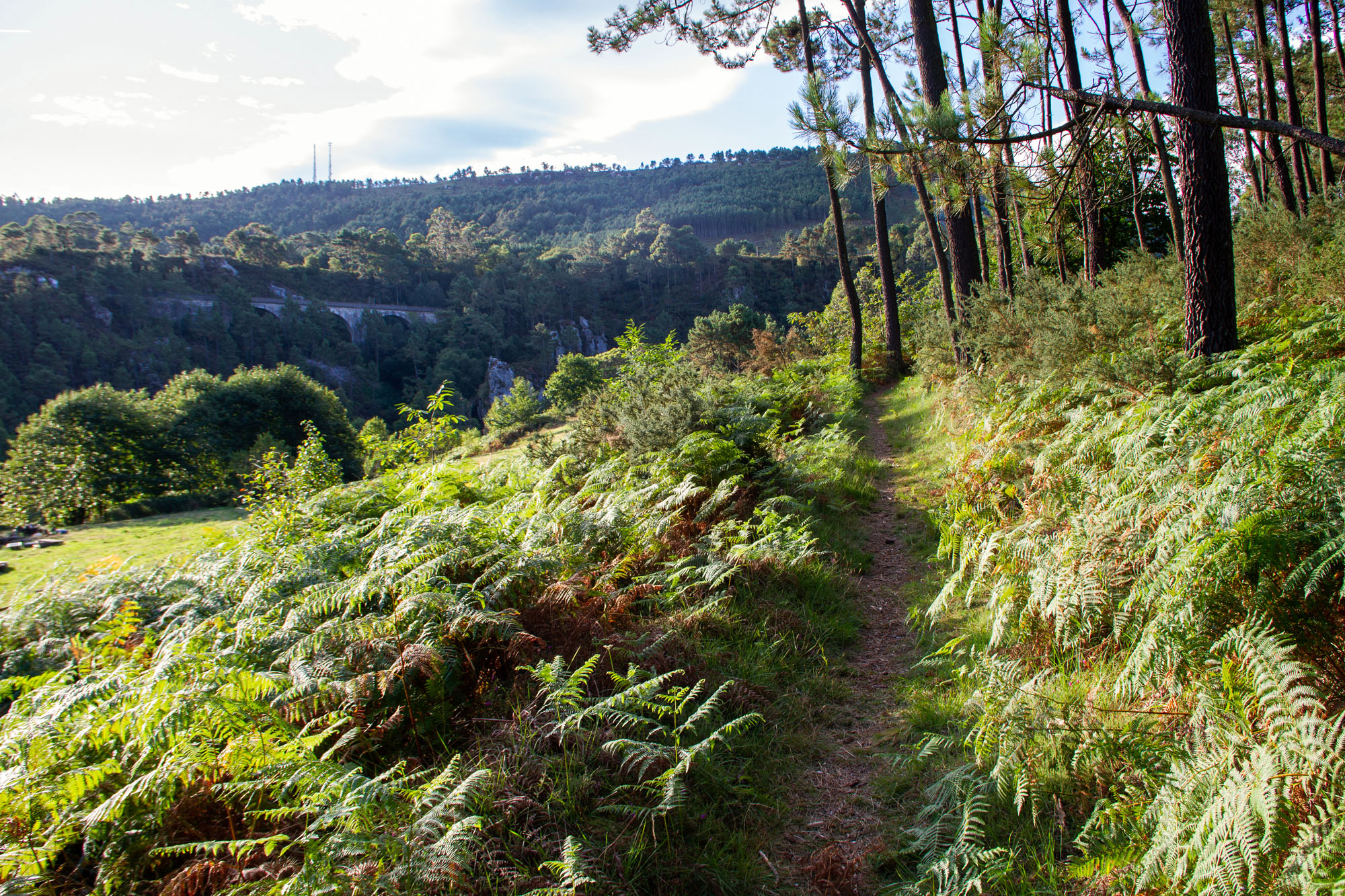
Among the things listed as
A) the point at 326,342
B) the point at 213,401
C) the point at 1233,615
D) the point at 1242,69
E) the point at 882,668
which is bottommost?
the point at 882,668

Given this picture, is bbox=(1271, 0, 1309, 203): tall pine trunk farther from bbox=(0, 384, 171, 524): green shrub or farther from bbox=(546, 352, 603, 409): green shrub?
bbox=(0, 384, 171, 524): green shrub

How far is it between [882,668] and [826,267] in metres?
98.3

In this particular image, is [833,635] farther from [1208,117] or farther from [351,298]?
[351,298]

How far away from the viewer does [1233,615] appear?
2.36 metres

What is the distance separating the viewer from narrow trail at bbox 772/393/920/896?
236 cm

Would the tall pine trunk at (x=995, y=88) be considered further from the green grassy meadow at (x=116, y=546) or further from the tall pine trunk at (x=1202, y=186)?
the green grassy meadow at (x=116, y=546)

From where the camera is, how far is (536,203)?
6467 inches

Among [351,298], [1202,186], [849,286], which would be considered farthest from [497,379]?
[1202,186]

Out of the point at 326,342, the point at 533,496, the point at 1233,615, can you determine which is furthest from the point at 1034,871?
the point at 326,342

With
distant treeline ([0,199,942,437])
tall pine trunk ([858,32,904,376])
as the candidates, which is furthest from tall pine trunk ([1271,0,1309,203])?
distant treeline ([0,199,942,437])

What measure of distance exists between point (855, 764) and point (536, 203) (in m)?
178

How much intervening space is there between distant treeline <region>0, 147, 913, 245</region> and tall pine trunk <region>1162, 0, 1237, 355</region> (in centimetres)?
13032

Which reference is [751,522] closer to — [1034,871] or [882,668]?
[882,668]

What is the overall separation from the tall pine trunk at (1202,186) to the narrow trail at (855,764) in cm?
319
